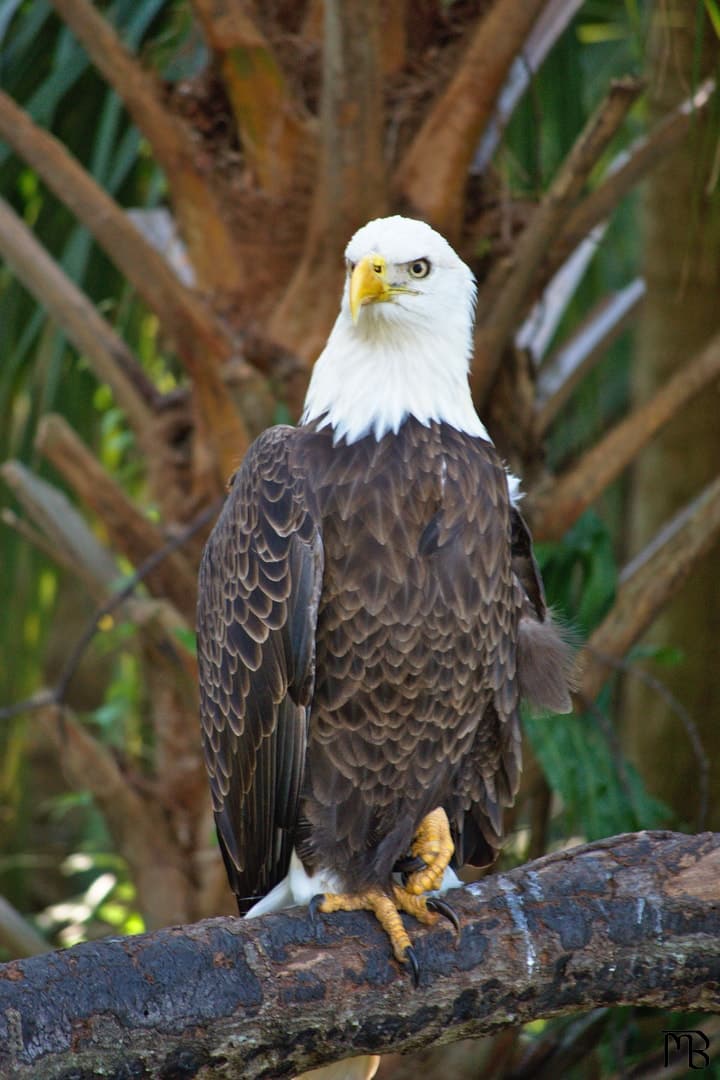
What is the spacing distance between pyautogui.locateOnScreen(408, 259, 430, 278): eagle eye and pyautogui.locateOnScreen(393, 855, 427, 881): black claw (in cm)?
113

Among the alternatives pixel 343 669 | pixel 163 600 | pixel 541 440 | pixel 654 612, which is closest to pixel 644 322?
pixel 541 440

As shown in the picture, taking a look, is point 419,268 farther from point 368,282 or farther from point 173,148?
point 173,148

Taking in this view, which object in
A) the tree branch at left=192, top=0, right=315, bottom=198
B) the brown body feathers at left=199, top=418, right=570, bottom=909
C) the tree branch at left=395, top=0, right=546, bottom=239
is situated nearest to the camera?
the brown body feathers at left=199, top=418, right=570, bottom=909

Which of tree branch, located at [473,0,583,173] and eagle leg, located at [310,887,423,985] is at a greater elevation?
tree branch, located at [473,0,583,173]

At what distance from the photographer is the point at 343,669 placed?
266 cm

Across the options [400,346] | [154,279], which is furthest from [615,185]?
[154,279]

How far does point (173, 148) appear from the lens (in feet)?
10.6

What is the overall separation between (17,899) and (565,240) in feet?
9.38

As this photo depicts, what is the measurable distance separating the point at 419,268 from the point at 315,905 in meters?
1.22

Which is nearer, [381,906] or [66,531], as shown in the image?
[381,906]

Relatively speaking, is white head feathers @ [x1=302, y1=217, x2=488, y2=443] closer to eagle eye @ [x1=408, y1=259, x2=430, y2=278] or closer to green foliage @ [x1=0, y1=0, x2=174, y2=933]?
eagle eye @ [x1=408, y1=259, x2=430, y2=278]

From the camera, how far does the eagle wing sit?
2645mm

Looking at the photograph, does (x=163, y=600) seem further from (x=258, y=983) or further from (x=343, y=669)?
(x=258, y=983)

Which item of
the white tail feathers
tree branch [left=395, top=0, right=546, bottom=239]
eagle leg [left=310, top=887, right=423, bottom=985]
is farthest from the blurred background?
eagle leg [left=310, top=887, right=423, bottom=985]
